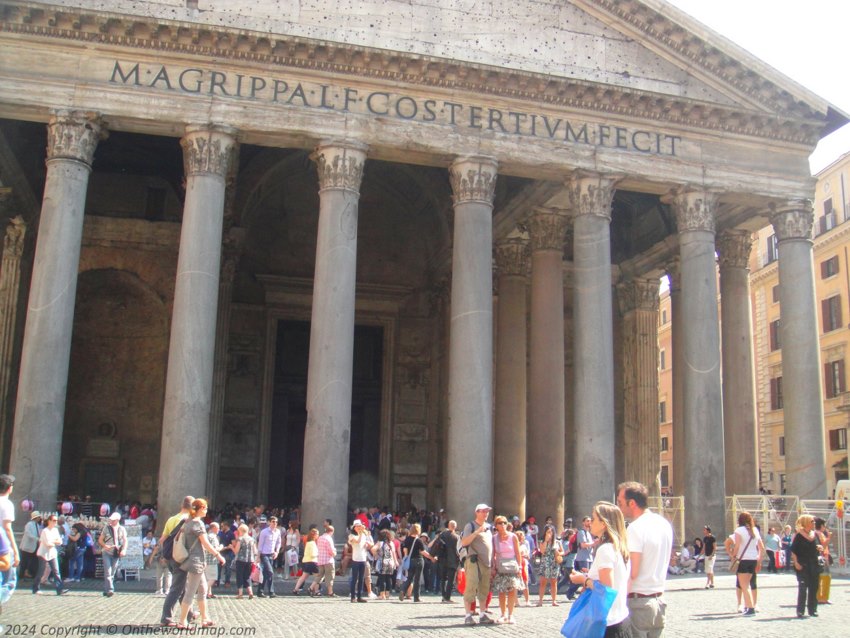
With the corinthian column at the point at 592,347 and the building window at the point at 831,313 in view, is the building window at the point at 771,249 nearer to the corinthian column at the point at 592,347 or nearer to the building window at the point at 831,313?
the building window at the point at 831,313

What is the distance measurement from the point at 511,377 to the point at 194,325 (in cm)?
905

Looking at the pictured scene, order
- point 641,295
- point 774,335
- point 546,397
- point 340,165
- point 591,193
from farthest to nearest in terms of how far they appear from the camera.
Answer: point 774,335
point 641,295
point 546,397
point 591,193
point 340,165

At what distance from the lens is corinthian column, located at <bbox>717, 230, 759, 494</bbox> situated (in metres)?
21.5

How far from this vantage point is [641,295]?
26.8 metres

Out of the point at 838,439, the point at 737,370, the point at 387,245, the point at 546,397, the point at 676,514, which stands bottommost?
the point at 676,514

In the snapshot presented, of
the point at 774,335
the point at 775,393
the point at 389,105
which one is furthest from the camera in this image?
the point at 774,335

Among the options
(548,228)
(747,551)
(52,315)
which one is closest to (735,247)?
(548,228)

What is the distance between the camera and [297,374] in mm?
26359

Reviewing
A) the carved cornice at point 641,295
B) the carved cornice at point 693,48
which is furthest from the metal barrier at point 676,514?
the carved cornice at point 693,48

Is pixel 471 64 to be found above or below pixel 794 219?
above

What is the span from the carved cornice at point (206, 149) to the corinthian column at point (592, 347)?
727cm

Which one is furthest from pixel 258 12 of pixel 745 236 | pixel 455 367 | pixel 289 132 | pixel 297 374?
pixel 745 236

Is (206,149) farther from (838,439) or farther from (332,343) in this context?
(838,439)

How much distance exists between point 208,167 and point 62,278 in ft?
11.0
